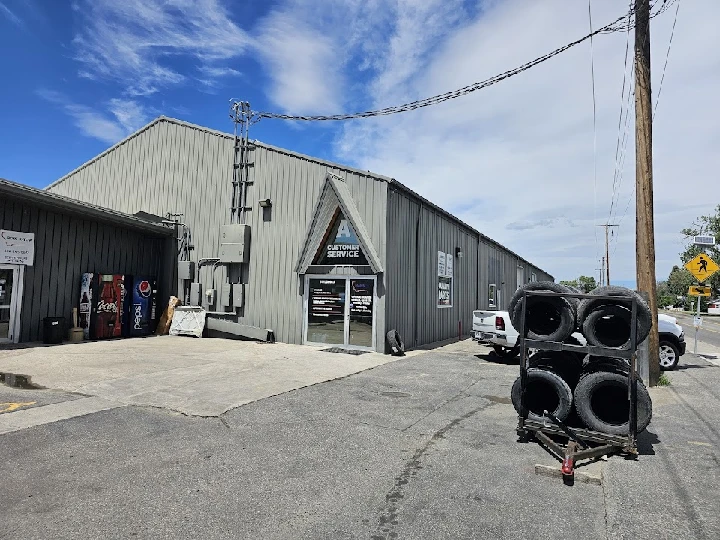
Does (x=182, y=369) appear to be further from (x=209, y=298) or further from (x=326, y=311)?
(x=209, y=298)

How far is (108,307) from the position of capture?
14523 millimetres

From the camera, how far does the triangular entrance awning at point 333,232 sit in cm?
1328

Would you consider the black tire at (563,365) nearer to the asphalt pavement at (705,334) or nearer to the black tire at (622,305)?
the black tire at (622,305)

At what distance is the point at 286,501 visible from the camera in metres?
3.70

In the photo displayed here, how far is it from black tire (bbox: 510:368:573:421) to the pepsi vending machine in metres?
13.7

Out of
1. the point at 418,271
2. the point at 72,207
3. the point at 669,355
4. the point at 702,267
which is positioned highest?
the point at 72,207

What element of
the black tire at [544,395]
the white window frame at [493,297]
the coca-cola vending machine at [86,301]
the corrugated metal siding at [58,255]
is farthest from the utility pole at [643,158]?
the corrugated metal siding at [58,255]

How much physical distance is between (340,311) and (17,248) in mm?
8941

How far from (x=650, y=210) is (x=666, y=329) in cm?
392

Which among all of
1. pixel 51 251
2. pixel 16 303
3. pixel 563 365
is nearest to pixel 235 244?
pixel 51 251

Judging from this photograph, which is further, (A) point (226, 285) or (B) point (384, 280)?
(A) point (226, 285)

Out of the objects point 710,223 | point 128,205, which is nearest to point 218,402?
point 128,205

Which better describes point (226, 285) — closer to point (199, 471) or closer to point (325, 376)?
point (325, 376)

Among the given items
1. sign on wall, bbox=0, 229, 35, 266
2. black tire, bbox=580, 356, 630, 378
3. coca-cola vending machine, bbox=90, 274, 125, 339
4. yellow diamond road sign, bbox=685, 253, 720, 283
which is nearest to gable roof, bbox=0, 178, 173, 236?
sign on wall, bbox=0, 229, 35, 266
